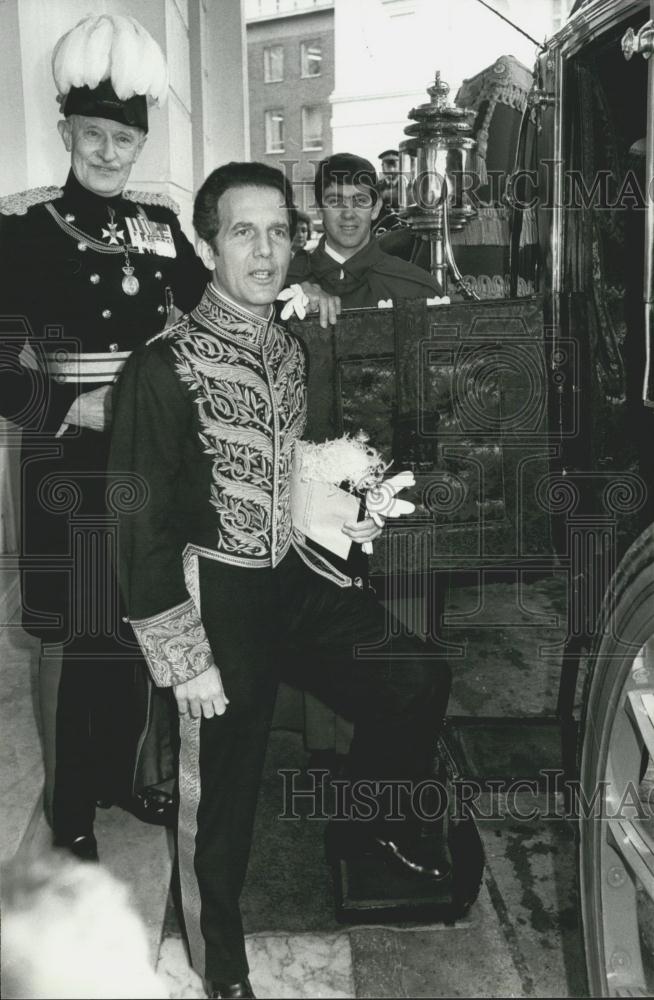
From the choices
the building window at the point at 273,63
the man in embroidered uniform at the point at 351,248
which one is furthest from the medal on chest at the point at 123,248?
the building window at the point at 273,63

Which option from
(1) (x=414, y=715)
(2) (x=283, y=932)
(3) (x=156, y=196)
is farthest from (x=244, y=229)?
(2) (x=283, y=932)

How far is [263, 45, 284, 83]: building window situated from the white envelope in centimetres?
3148

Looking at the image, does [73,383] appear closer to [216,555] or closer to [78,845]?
[216,555]

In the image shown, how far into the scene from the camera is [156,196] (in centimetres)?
271

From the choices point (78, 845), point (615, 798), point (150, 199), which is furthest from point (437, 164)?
point (615, 798)

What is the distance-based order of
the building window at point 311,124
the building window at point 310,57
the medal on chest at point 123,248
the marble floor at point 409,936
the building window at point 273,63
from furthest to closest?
1. the building window at point 311,124
2. the building window at point 273,63
3. the building window at point 310,57
4. the medal on chest at point 123,248
5. the marble floor at point 409,936

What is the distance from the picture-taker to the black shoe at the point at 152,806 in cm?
282

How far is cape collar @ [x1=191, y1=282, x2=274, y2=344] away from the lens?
1998mm

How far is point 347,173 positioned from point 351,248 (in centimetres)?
29

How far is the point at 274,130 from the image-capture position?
32594 millimetres

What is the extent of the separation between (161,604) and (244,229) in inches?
29.5

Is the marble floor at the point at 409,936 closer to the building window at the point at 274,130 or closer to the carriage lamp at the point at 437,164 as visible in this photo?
the carriage lamp at the point at 437,164

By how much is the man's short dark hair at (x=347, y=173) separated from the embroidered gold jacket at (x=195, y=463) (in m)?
1.90

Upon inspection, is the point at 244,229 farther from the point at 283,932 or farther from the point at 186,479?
the point at 283,932
